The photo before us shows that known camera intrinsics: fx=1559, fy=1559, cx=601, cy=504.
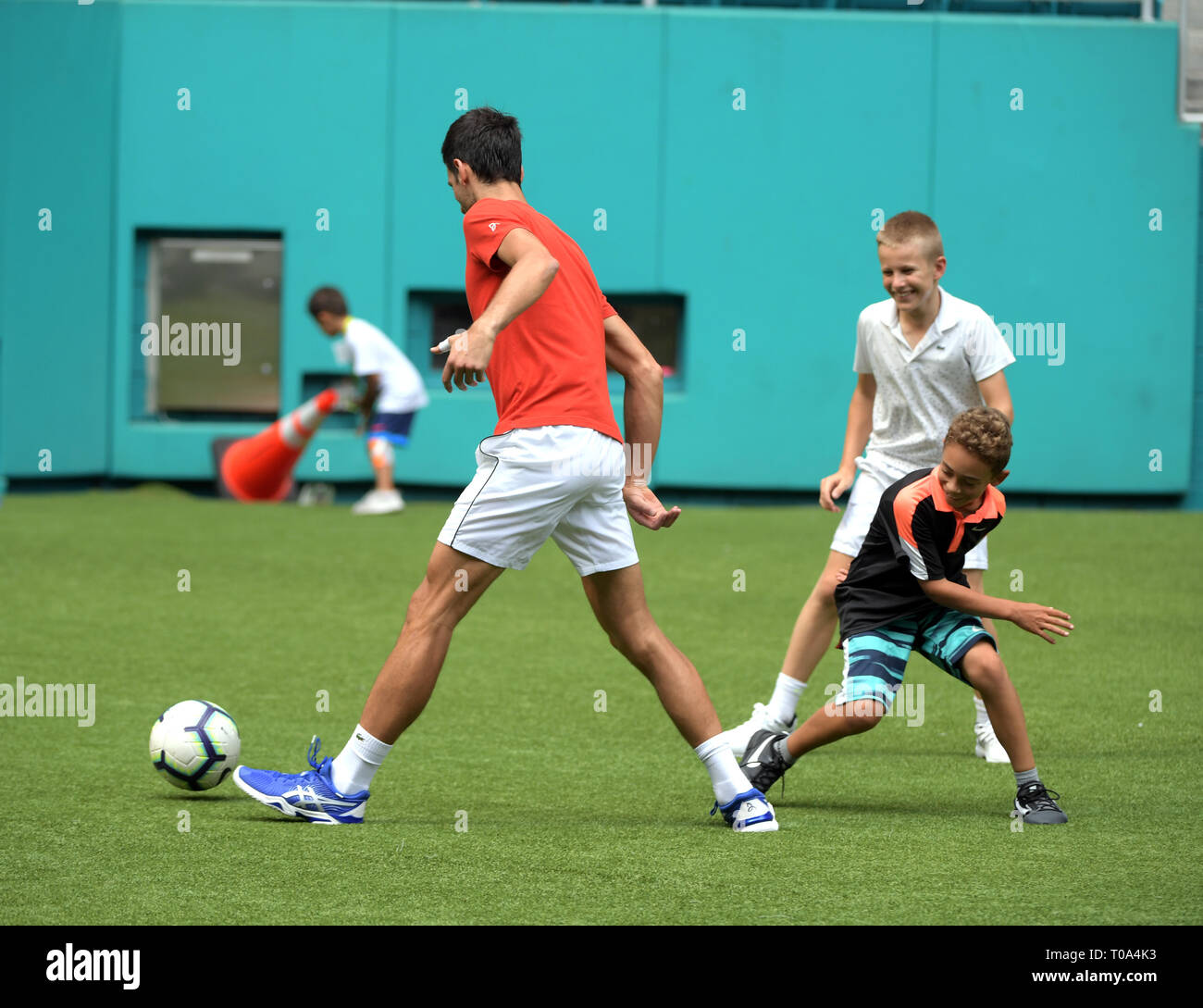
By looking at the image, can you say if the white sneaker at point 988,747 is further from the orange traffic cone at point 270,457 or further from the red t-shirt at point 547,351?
the orange traffic cone at point 270,457

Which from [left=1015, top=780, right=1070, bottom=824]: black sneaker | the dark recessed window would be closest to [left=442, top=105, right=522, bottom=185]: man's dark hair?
[left=1015, top=780, right=1070, bottom=824]: black sneaker

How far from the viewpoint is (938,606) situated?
428cm

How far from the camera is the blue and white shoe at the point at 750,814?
13.1 feet

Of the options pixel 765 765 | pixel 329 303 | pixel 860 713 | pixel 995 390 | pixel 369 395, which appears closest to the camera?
pixel 860 713

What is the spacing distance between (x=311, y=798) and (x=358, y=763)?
165mm

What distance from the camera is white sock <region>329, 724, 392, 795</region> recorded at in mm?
3953

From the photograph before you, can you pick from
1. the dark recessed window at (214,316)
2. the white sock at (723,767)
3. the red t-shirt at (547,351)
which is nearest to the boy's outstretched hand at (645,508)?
the red t-shirt at (547,351)

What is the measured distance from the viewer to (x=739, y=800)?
4.03m

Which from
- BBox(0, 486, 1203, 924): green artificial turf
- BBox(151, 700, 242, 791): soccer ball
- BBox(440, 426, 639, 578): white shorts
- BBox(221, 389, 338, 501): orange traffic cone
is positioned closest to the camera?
BBox(0, 486, 1203, 924): green artificial turf

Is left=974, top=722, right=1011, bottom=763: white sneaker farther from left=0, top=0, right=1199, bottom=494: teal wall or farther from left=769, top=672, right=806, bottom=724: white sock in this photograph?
left=0, top=0, right=1199, bottom=494: teal wall

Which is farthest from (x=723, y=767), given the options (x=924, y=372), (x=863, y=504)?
(x=924, y=372)

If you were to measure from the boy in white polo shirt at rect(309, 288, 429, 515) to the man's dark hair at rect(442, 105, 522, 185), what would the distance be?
8.75m

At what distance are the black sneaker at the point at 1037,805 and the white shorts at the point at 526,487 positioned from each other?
1.31 metres

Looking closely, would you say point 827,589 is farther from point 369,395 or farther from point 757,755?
point 369,395
